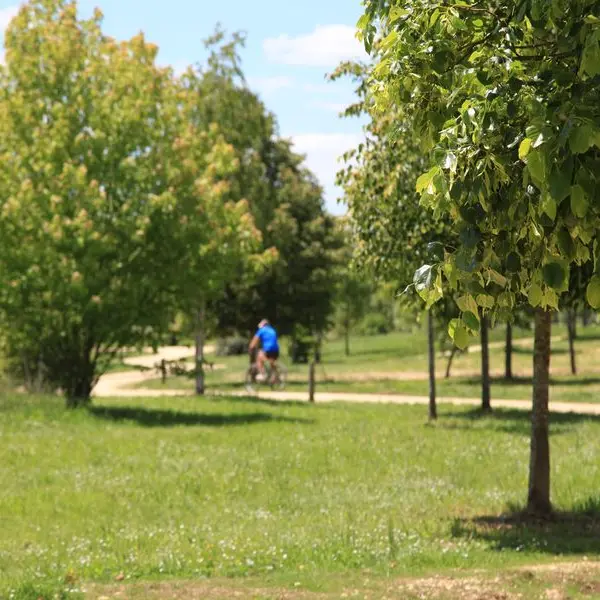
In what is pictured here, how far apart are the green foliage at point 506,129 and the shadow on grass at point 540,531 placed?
223 inches

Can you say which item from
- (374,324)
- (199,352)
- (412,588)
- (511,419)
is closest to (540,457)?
(412,588)

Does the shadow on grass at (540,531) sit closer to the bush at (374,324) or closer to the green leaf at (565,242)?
the green leaf at (565,242)

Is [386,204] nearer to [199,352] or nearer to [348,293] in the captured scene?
[199,352]

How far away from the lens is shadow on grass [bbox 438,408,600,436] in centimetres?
2084

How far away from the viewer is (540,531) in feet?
37.9

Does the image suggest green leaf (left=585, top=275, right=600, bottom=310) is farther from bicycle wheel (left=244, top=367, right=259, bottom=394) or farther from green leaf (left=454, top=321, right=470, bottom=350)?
bicycle wheel (left=244, top=367, right=259, bottom=394)

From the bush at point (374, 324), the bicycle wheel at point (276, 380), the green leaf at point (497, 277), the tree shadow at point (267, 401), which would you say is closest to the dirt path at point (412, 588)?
the green leaf at point (497, 277)

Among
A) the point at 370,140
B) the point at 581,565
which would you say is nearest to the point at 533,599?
the point at 581,565

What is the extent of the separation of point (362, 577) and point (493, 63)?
5.06 metres

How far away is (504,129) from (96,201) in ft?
56.8

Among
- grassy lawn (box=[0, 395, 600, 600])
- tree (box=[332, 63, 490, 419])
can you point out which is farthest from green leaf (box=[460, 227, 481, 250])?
tree (box=[332, 63, 490, 419])

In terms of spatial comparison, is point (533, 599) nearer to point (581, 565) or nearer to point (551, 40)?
point (581, 565)

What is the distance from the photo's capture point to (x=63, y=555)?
33.2 feet

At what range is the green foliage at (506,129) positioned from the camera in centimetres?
430
